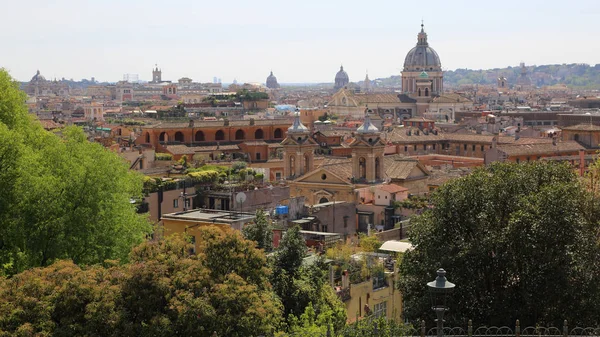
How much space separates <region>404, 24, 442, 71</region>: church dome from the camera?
114938 millimetres

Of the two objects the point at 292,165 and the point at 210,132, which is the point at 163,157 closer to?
the point at 210,132

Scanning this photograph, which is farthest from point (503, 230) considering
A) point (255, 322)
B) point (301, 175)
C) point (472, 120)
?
point (472, 120)

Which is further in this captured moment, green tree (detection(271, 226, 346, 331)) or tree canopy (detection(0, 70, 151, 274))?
tree canopy (detection(0, 70, 151, 274))

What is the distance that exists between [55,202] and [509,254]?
7859mm

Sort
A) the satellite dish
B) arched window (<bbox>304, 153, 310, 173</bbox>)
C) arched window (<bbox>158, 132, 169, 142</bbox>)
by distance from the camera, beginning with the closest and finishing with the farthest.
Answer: the satellite dish
arched window (<bbox>304, 153, 310, 173</bbox>)
arched window (<bbox>158, 132, 169, 142</bbox>)

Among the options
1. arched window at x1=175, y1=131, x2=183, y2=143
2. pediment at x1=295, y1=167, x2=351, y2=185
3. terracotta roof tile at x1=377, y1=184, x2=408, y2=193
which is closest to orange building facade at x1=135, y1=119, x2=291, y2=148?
arched window at x1=175, y1=131, x2=183, y2=143

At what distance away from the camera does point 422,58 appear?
115 metres

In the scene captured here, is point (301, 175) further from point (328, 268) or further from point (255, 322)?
point (255, 322)

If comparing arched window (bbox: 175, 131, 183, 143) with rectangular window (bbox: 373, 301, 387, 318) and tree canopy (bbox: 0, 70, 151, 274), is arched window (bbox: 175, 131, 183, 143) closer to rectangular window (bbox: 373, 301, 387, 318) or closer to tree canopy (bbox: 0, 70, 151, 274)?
tree canopy (bbox: 0, 70, 151, 274)

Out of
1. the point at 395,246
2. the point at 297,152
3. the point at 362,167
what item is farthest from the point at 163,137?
the point at 395,246

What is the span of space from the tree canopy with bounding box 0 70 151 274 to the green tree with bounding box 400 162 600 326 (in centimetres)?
561

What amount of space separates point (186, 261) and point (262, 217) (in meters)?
4.42

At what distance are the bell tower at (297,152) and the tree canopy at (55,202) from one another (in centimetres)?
1679

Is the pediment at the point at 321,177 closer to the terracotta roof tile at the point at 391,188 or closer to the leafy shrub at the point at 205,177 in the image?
the terracotta roof tile at the point at 391,188
